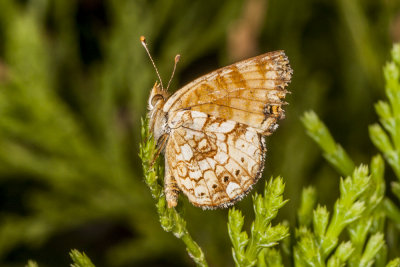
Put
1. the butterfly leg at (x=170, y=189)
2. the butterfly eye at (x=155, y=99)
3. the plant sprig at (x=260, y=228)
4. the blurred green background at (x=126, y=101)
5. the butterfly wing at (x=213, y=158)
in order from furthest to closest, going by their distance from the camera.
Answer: the blurred green background at (x=126, y=101) → the butterfly eye at (x=155, y=99) → the butterfly wing at (x=213, y=158) → the butterfly leg at (x=170, y=189) → the plant sprig at (x=260, y=228)

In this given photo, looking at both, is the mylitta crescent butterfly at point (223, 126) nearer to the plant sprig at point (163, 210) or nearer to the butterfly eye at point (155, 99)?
the butterfly eye at point (155, 99)

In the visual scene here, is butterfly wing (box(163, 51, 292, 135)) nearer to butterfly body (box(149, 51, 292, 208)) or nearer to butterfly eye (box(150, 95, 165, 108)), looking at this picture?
butterfly body (box(149, 51, 292, 208))

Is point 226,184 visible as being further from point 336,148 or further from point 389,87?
point 389,87

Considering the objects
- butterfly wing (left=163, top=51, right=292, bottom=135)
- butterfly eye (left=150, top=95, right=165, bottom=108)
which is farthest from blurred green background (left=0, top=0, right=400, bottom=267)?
butterfly wing (left=163, top=51, right=292, bottom=135)

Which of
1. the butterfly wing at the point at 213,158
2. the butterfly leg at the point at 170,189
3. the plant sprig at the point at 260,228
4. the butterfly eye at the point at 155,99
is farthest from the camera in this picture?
the butterfly eye at the point at 155,99

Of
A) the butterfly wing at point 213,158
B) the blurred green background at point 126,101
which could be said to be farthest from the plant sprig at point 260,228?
the blurred green background at point 126,101

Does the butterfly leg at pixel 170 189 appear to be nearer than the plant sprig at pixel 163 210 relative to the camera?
No

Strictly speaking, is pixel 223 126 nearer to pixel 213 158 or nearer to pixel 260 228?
pixel 213 158

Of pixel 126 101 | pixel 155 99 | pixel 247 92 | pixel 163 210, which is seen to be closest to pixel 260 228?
pixel 163 210
